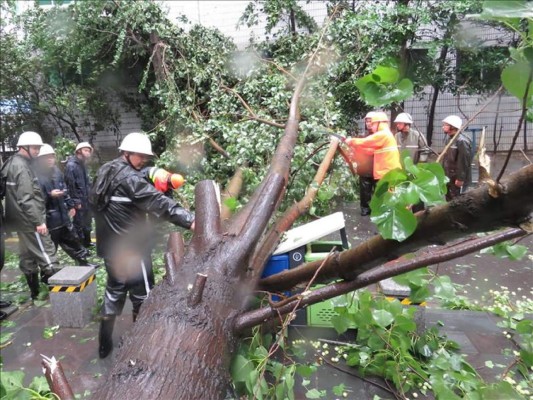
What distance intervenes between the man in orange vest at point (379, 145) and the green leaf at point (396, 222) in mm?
3816

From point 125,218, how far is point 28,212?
5.72ft

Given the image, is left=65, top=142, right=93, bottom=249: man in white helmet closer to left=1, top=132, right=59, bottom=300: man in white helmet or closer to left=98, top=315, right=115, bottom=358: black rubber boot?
left=1, top=132, right=59, bottom=300: man in white helmet

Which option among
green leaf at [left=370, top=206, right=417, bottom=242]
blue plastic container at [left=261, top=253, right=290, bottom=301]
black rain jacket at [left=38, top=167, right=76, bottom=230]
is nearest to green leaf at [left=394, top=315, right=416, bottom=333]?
blue plastic container at [left=261, top=253, right=290, bottom=301]

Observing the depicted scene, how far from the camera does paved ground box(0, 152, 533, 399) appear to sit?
111 inches

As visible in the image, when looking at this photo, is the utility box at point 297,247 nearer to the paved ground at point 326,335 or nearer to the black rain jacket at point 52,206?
the paved ground at point 326,335

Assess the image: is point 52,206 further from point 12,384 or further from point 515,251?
point 515,251

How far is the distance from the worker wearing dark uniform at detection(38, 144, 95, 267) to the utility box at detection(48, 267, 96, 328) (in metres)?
1.40

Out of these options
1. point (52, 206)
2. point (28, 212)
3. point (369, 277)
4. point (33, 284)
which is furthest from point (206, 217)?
point (52, 206)

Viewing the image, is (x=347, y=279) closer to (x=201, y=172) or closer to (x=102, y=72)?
(x=201, y=172)

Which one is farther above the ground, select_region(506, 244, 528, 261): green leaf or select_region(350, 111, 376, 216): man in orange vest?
select_region(506, 244, 528, 261): green leaf

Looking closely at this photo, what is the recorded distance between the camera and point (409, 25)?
23.7 ft

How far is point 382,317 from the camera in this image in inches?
95.0

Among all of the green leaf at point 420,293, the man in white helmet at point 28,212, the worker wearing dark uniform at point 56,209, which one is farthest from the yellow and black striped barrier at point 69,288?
the green leaf at point 420,293

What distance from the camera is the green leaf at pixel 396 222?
1.24 m
